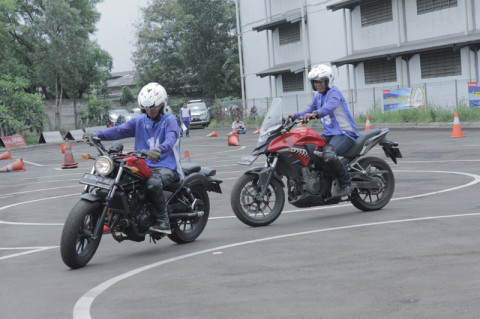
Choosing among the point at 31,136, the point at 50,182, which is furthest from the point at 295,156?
the point at 31,136

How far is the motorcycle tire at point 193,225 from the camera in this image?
853cm

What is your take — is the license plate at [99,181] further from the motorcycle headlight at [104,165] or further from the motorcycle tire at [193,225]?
the motorcycle tire at [193,225]

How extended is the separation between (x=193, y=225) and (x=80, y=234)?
171cm

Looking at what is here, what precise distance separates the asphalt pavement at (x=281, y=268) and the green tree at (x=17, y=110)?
1215 inches

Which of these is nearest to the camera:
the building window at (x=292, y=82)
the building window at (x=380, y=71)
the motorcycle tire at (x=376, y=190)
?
the motorcycle tire at (x=376, y=190)

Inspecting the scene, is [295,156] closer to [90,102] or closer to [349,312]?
[349,312]

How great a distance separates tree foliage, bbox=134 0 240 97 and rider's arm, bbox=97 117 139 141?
2164 inches

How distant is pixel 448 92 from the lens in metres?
33.1

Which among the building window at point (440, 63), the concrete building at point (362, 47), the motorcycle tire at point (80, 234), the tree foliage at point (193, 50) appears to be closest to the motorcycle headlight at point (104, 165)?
the motorcycle tire at point (80, 234)

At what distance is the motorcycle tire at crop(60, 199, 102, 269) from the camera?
7152 millimetres

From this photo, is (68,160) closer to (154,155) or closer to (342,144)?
(342,144)

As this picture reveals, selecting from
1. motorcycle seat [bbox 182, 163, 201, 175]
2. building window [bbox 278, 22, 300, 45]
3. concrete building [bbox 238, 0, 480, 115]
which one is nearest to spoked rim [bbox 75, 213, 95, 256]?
motorcycle seat [bbox 182, 163, 201, 175]

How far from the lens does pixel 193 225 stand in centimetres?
877

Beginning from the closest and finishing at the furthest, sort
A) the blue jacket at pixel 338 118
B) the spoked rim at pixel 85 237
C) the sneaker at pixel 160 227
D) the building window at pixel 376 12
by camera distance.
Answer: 1. the spoked rim at pixel 85 237
2. the sneaker at pixel 160 227
3. the blue jacket at pixel 338 118
4. the building window at pixel 376 12
